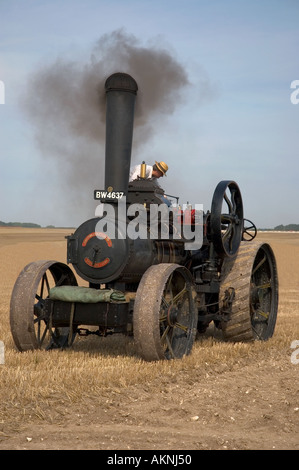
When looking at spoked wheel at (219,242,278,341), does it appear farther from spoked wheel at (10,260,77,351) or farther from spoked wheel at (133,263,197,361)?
spoked wheel at (10,260,77,351)

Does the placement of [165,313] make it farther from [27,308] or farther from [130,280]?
[27,308]

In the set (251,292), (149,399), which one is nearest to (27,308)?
(149,399)

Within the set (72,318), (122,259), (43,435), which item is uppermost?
(122,259)

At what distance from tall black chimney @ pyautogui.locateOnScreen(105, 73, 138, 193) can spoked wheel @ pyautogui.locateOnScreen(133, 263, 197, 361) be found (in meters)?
1.12

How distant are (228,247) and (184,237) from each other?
2.14ft

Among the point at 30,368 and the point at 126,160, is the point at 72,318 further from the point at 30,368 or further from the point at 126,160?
the point at 126,160

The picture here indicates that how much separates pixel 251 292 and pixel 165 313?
1798 millimetres

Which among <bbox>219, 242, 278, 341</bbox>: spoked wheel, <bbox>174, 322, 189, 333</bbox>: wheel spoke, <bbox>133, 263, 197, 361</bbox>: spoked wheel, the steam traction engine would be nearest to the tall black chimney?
the steam traction engine

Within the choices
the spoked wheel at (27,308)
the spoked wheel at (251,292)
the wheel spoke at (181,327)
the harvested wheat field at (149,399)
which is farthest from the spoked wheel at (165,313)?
the spoked wheel at (27,308)

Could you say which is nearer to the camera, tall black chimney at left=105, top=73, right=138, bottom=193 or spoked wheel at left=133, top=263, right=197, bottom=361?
spoked wheel at left=133, top=263, right=197, bottom=361

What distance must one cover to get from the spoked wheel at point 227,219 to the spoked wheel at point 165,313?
743mm

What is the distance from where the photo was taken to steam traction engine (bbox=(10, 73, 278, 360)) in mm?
6352
